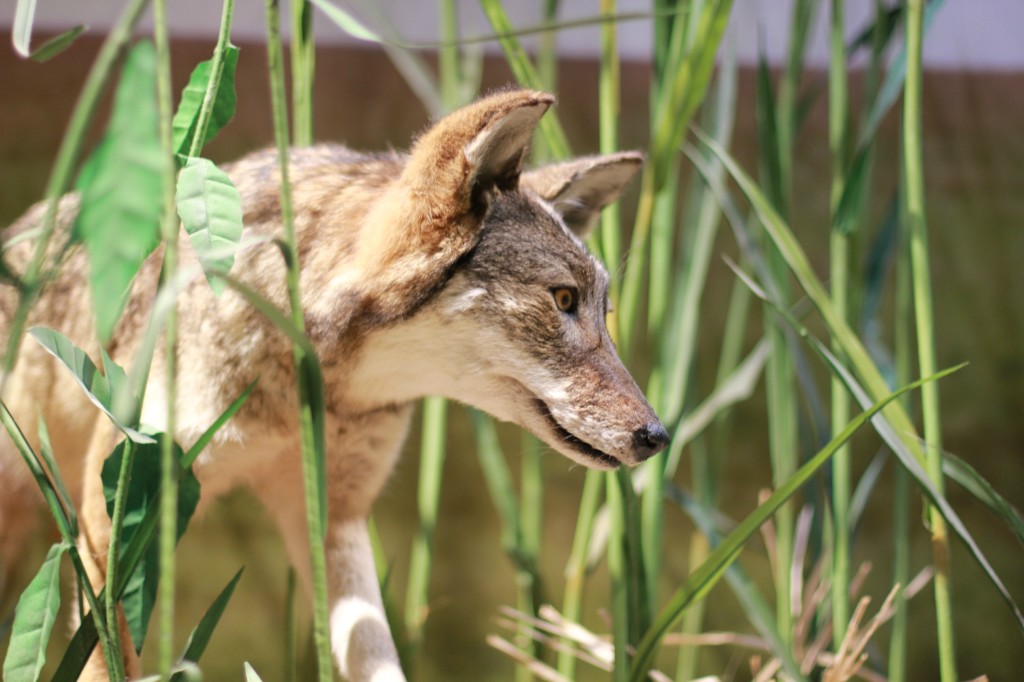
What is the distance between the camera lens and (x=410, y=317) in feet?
2.81

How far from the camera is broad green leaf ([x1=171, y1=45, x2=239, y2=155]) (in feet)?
2.15

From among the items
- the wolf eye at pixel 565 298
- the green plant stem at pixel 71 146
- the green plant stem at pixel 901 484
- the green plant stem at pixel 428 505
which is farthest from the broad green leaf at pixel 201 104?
the green plant stem at pixel 901 484

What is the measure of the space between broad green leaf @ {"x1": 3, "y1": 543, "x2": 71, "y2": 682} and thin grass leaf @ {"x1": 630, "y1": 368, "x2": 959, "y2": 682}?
483 millimetres

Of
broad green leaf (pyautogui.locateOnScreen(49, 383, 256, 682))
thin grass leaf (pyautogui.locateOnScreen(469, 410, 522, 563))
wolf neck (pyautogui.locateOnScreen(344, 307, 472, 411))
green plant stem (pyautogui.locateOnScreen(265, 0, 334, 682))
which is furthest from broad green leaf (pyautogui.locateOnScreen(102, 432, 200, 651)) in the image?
thin grass leaf (pyautogui.locateOnScreen(469, 410, 522, 563))

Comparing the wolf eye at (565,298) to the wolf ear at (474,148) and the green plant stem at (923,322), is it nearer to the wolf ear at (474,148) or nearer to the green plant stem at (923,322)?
the wolf ear at (474,148)

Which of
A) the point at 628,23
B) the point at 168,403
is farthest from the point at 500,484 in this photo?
the point at 628,23

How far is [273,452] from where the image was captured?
96 centimetres

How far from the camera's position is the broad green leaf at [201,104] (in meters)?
0.65

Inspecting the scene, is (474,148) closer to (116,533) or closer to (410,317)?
(410,317)

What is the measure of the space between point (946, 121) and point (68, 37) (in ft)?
5.68

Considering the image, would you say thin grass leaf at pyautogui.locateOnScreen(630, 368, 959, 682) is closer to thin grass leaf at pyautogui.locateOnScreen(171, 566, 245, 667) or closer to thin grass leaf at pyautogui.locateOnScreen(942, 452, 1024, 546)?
thin grass leaf at pyautogui.locateOnScreen(942, 452, 1024, 546)

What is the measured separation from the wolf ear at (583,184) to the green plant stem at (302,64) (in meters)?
0.23

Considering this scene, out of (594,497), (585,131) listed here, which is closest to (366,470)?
(594,497)

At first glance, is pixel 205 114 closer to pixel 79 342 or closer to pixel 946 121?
pixel 79 342
